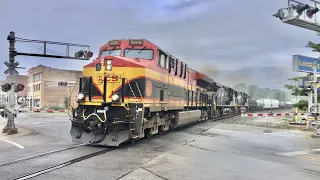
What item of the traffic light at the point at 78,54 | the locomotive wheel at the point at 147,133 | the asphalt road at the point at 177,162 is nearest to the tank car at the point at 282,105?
the traffic light at the point at 78,54

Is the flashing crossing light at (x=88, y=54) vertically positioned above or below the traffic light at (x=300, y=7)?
below

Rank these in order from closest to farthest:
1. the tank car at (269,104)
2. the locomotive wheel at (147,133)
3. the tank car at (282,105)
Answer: the locomotive wheel at (147,133) < the tank car at (269,104) < the tank car at (282,105)

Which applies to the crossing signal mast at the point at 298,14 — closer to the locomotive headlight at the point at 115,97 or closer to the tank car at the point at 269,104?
the locomotive headlight at the point at 115,97

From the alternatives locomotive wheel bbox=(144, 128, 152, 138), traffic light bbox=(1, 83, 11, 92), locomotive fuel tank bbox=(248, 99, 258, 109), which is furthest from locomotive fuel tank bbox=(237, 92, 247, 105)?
traffic light bbox=(1, 83, 11, 92)

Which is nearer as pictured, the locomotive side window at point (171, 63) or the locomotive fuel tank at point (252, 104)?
the locomotive side window at point (171, 63)

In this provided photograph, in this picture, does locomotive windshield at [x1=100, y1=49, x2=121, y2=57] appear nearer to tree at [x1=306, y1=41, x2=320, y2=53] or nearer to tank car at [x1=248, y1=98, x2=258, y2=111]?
tree at [x1=306, y1=41, x2=320, y2=53]

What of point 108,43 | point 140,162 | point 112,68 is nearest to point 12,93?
point 108,43

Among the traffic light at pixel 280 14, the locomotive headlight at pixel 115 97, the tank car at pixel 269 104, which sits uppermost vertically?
the traffic light at pixel 280 14

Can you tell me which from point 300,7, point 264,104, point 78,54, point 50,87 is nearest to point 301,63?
point 300,7

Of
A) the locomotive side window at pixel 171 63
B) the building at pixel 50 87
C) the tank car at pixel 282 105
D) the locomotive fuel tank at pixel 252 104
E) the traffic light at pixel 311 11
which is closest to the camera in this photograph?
the traffic light at pixel 311 11

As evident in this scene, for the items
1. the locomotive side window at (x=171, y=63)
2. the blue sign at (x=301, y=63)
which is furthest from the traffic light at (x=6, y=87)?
the blue sign at (x=301, y=63)

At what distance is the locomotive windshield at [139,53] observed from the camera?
37.4 ft

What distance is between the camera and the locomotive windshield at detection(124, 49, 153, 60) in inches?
449

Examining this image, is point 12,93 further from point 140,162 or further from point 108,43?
point 140,162
